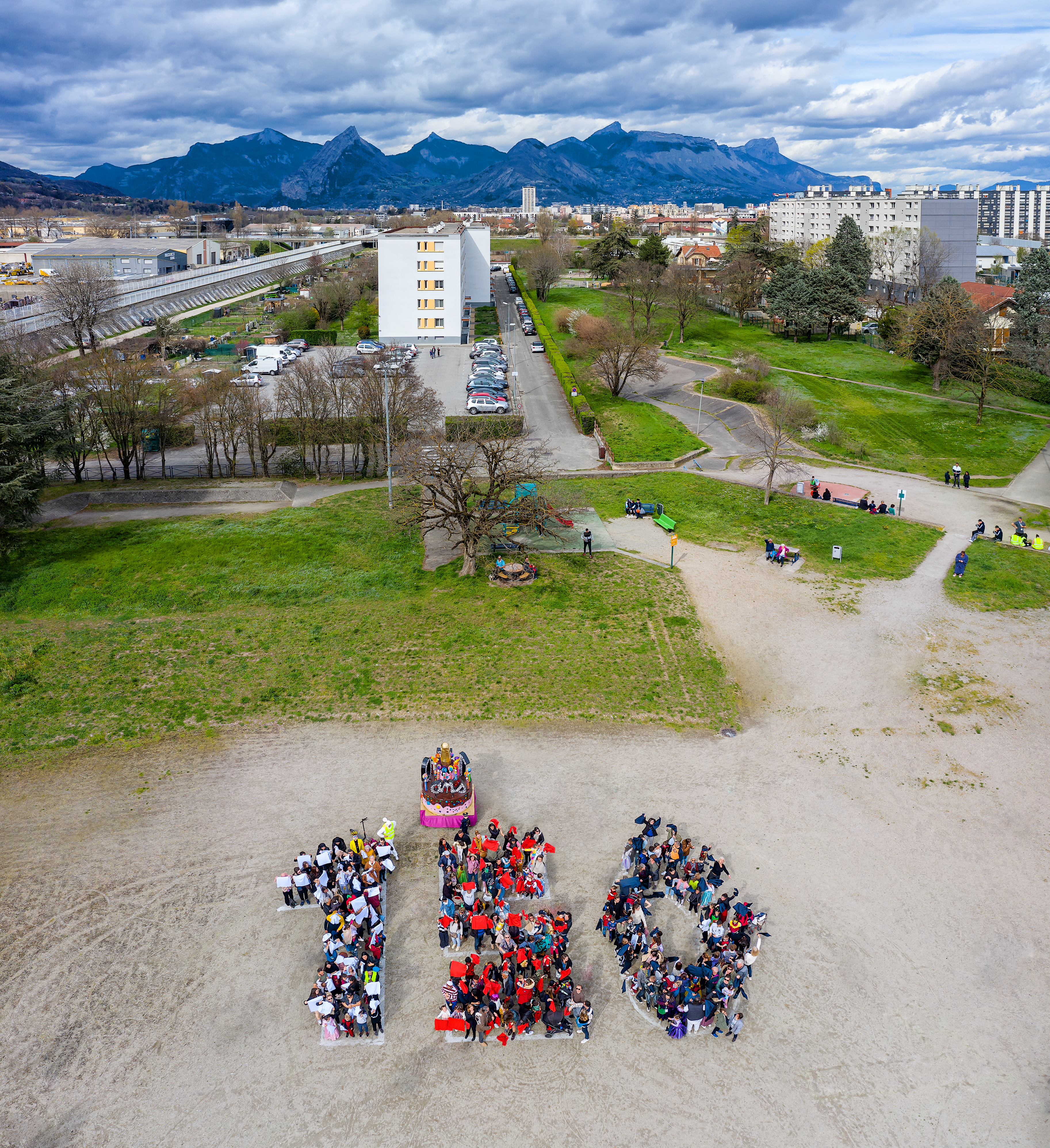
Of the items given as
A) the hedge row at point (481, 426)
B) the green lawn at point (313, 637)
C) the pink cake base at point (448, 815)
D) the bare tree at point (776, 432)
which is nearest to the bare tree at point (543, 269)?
the bare tree at point (776, 432)

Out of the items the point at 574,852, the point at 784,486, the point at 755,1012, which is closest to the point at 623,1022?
the point at 755,1012

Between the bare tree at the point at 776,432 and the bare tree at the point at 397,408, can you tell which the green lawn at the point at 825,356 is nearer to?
the bare tree at the point at 776,432

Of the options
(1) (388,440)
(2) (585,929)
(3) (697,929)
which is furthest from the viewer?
(1) (388,440)

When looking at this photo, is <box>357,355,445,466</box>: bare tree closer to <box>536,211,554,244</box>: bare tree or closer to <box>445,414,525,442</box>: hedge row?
<box>445,414,525,442</box>: hedge row

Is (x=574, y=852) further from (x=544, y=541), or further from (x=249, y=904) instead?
(x=544, y=541)

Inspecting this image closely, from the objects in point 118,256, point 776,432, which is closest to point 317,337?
point 776,432

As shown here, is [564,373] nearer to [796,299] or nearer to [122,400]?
[122,400]

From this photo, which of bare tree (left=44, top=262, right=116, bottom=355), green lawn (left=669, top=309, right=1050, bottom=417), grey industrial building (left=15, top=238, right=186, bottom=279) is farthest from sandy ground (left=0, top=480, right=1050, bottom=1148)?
grey industrial building (left=15, top=238, right=186, bottom=279)
